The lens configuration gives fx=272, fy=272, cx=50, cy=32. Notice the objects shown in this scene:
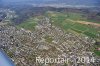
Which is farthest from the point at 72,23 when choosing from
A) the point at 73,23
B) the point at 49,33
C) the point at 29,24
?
the point at 29,24

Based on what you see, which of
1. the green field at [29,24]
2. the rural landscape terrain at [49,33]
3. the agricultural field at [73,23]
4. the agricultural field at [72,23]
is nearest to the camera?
the rural landscape terrain at [49,33]

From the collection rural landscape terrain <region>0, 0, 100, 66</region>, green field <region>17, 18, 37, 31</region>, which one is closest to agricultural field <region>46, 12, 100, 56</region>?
rural landscape terrain <region>0, 0, 100, 66</region>

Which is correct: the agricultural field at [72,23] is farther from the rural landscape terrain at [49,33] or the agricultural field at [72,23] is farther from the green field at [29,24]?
the green field at [29,24]

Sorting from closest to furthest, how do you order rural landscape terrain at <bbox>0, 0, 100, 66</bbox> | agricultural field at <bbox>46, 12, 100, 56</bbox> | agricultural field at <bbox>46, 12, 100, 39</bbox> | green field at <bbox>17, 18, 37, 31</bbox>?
rural landscape terrain at <bbox>0, 0, 100, 66</bbox>, agricultural field at <bbox>46, 12, 100, 56</bbox>, agricultural field at <bbox>46, 12, 100, 39</bbox>, green field at <bbox>17, 18, 37, 31</bbox>

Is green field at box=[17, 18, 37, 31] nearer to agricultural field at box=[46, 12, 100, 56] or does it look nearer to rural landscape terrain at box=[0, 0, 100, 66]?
rural landscape terrain at box=[0, 0, 100, 66]

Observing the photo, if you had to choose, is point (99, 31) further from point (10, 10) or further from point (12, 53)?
point (10, 10)

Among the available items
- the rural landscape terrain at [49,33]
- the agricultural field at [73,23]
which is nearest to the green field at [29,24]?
the rural landscape terrain at [49,33]

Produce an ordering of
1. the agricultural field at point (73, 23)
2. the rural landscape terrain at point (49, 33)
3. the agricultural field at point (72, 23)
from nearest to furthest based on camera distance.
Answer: the rural landscape terrain at point (49, 33) → the agricultural field at point (73, 23) → the agricultural field at point (72, 23)

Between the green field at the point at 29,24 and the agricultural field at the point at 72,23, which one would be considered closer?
the agricultural field at the point at 72,23

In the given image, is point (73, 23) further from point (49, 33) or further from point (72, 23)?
point (49, 33)
